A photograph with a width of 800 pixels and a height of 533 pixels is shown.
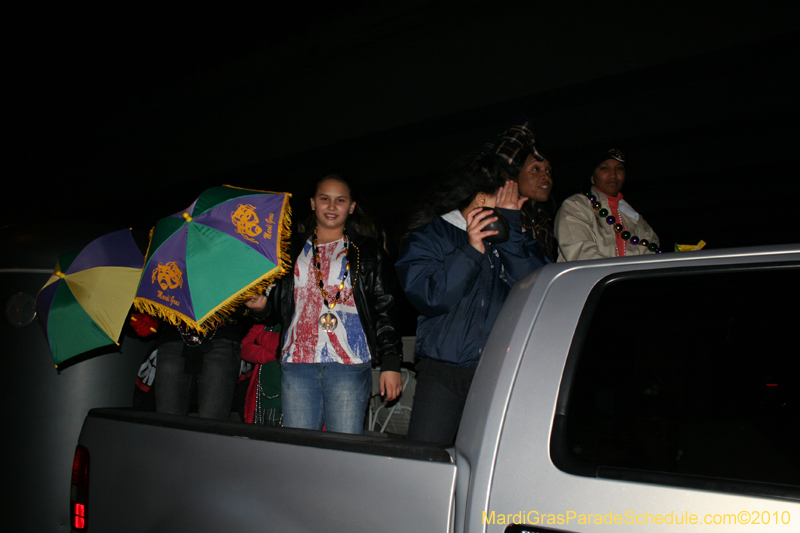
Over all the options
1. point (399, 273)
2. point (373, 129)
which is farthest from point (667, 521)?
point (373, 129)

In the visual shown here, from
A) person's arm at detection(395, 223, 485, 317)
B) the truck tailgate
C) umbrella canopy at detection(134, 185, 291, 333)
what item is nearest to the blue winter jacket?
person's arm at detection(395, 223, 485, 317)

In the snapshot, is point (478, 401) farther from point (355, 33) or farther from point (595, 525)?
point (355, 33)

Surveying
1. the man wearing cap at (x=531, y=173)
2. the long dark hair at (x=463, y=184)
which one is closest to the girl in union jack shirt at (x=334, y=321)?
the long dark hair at (x=463, y=184)

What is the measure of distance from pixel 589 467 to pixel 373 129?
688 centimetres

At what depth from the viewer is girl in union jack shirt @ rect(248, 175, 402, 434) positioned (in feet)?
7.57

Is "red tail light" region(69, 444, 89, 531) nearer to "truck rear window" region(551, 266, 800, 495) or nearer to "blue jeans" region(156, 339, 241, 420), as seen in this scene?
"blue jeans" region(156, 339, 241, 420)

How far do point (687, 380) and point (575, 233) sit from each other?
1.53 metres

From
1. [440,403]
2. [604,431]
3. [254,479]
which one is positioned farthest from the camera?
[440,403]

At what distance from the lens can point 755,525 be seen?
37.9 inches

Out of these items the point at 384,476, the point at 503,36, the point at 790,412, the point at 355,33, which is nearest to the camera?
the point at 790,412

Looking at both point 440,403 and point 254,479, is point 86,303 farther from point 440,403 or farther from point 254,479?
point 440,403

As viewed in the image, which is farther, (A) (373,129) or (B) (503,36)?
(A) (373,129)

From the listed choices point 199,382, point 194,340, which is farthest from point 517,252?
point 199,382

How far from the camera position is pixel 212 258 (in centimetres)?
216
